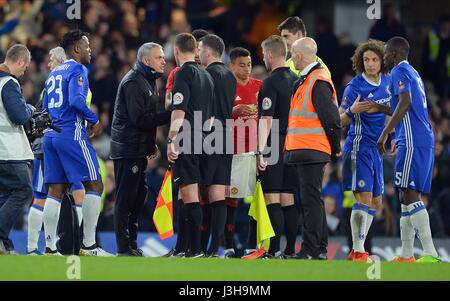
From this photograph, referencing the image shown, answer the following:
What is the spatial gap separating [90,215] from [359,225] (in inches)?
112

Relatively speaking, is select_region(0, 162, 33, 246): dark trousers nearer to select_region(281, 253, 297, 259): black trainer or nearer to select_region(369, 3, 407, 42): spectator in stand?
select_region(281, 253, 297, 259): black trainer

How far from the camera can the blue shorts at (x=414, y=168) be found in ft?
44.9

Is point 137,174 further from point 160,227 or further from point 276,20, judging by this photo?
point 276,20

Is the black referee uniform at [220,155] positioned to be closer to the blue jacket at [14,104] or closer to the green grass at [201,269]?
the green grass at [201,269]

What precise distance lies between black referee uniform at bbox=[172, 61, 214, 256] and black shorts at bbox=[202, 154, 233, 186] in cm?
15

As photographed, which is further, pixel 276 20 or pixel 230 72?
pixel 276 20

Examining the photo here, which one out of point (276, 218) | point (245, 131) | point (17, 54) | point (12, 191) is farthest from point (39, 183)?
point (276, 218)

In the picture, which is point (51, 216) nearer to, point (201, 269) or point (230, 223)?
point (230, 223)

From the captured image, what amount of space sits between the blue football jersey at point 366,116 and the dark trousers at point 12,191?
344 cm

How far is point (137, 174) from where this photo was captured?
46.2 feet

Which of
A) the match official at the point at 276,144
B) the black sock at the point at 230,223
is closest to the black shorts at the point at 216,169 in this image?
the match official at the point at 276,144
